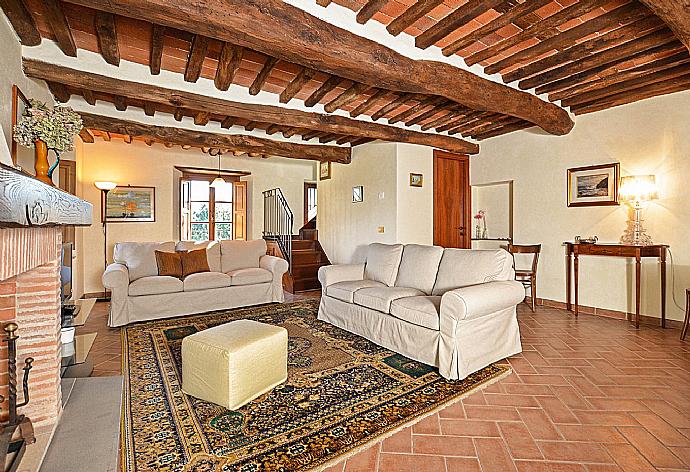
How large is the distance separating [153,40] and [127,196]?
15.4ft

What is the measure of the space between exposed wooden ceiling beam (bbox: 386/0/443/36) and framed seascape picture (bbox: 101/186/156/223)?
5844 mm

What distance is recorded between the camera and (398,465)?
188 cm

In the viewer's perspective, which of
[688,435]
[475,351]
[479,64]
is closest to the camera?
[688,435]

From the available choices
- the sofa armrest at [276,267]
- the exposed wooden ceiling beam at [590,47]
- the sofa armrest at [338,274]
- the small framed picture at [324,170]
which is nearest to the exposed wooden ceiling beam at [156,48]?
the sofa armrest at [338,274]

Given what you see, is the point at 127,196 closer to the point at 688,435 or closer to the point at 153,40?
the point at 153,40

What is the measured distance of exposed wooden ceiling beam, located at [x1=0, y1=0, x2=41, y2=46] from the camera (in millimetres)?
2613

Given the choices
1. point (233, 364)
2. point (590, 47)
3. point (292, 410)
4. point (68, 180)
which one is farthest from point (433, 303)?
point (68, 180)

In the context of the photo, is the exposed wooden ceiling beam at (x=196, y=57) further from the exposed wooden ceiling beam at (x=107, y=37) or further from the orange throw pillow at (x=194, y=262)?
the orange throw pillow at (x=194, y=262)

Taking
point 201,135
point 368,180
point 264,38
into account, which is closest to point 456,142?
point 368,180

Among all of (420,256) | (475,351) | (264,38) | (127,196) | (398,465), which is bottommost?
(398,465)

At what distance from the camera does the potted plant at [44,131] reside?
262cm

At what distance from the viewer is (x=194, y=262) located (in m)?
5.32

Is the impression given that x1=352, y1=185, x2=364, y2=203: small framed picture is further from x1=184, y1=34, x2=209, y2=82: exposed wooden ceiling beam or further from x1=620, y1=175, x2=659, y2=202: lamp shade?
x1=620, y1=175, x2=659, y2=202: lamp shade

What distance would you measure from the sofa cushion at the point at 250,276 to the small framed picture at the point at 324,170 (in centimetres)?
273
